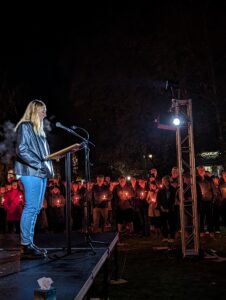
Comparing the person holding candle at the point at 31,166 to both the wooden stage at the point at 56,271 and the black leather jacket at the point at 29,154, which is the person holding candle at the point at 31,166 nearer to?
the black leather jacket at the point at 29,154

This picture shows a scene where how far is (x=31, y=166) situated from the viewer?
5340 mm

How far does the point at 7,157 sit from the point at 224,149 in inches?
496

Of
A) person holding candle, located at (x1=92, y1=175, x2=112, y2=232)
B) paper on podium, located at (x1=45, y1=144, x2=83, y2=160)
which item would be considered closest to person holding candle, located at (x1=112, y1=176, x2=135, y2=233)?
person holding candle, located at (x1=92, y1=175, x2=112, y2=232)

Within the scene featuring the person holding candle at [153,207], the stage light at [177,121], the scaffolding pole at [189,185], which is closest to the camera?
the scaffolding pole at [189,185]

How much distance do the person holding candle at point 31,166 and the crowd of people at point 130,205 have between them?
8280 mm

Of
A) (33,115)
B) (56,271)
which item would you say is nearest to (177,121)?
(33,115)

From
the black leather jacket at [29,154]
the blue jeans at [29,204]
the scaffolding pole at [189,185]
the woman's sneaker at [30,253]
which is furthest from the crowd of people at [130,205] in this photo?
the black leather jacket at [29,154]

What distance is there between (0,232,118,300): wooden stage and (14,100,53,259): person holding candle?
365 mm

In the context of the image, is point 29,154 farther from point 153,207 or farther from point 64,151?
point 153,207

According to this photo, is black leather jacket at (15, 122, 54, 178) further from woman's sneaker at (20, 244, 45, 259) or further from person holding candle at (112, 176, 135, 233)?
person holding candle at (112, 176, 135, 233)

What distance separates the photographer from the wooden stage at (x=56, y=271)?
3694 millimetres

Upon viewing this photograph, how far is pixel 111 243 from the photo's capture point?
711cm

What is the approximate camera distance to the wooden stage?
3.69 meters

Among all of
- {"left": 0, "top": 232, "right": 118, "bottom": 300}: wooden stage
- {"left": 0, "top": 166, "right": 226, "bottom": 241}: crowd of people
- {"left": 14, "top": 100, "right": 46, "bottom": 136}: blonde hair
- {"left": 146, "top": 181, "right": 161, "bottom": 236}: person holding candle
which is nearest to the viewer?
{"left": 0, "top": 232, "right": 118, "bottom": 300}: wooden stage
